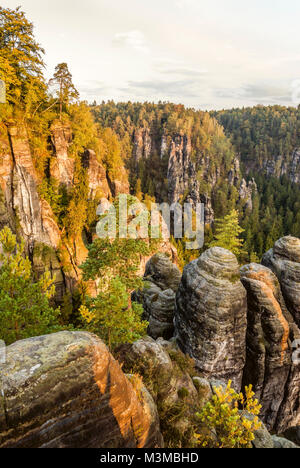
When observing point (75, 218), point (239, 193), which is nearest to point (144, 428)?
point (75, 218)

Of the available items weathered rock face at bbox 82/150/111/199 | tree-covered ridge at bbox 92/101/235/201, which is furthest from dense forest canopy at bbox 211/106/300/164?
weathered rock face at bbox 82/150/111/199

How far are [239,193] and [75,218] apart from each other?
102 metres

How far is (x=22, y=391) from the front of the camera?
4.80m

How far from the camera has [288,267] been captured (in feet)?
66.8

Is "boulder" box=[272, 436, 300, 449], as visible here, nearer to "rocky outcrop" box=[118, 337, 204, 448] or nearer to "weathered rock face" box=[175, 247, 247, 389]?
"rocky outcrop" box=[118, 337, 204, 448]

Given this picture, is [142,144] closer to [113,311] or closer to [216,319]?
[216,319]

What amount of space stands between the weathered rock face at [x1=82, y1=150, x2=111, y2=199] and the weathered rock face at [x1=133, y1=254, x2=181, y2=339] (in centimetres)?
1665

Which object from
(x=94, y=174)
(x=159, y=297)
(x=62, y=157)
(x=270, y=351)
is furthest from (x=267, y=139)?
(x=270, y=351)

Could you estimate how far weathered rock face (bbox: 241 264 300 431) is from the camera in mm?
17469

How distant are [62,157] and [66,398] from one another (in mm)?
32227

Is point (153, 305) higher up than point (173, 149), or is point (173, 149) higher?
point (173, 149)

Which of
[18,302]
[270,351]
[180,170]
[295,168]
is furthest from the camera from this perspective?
[295,168]
